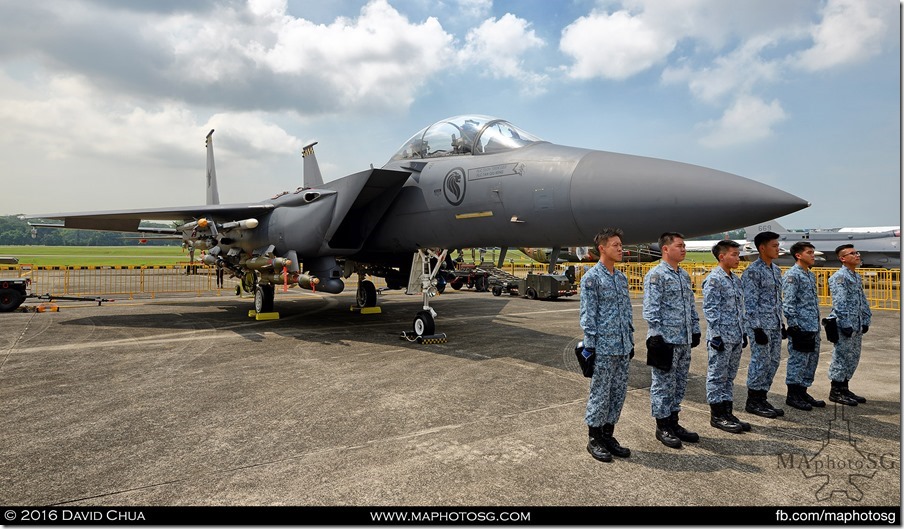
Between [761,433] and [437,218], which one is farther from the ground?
[437,218]

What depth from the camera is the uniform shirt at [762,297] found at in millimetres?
4520

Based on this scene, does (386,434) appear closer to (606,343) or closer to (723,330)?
(606,343)

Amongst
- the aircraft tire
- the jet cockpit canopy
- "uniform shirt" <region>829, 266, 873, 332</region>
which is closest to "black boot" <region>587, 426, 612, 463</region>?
"uniform shirt" <region>829, 266, 873, 332</region>

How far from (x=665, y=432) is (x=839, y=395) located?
253cm

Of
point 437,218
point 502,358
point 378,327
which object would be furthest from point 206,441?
point 378,327

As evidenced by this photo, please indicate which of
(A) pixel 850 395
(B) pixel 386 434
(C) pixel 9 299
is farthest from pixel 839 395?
(C) pixel 9 299

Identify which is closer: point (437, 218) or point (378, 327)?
point (437, 218)

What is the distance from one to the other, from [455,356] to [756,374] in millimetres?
3644

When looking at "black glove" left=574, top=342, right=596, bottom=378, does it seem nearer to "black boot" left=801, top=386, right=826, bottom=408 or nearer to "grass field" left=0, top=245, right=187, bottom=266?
"black boot" left=801, top=386, right=826, bottom=408

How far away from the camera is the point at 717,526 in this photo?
8.47ft

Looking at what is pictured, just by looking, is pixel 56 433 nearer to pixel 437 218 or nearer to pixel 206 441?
pixel 206 441

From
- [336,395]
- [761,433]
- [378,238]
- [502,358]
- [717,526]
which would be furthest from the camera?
[378,238]

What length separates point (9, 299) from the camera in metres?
11.5

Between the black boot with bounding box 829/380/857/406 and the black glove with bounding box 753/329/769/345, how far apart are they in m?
1.25
